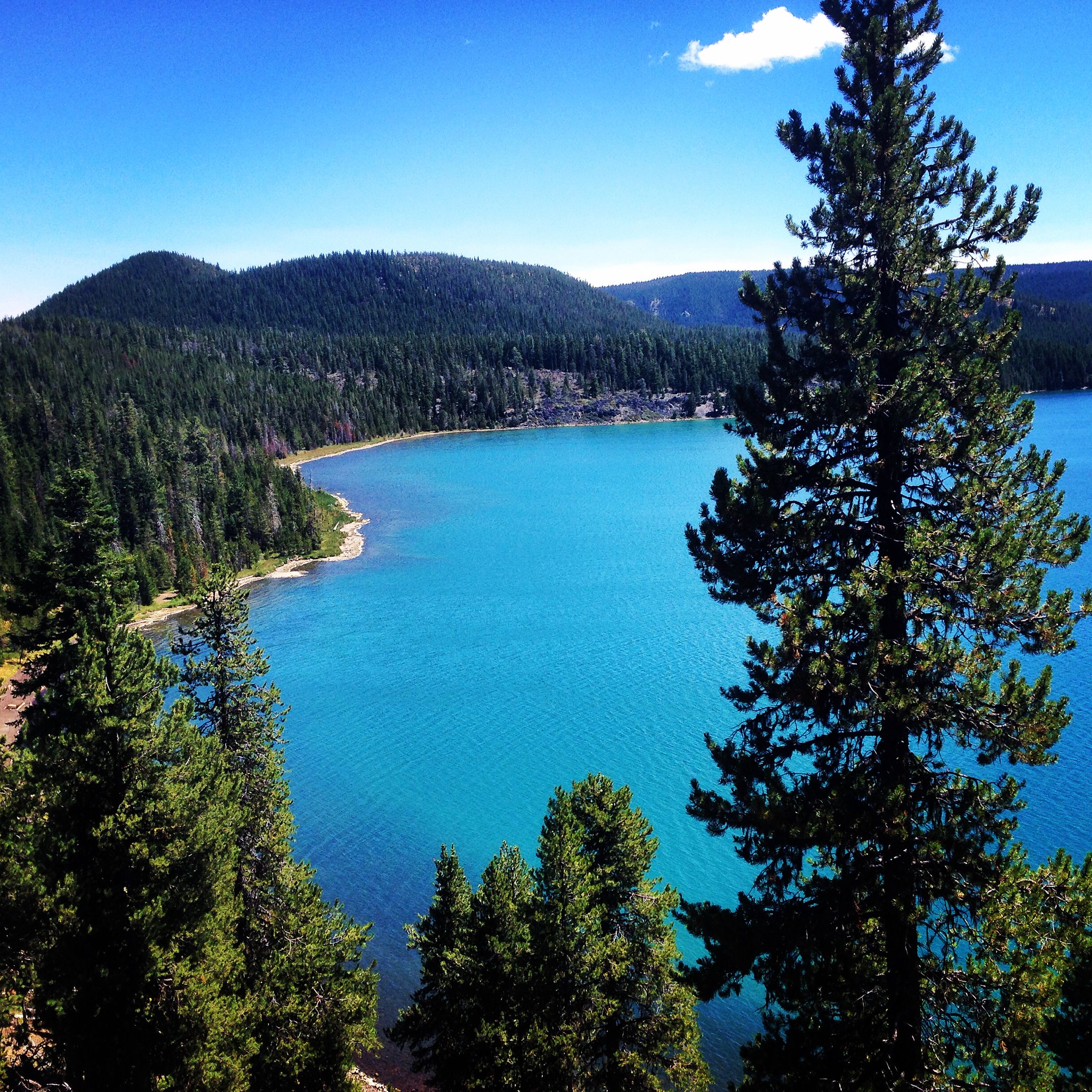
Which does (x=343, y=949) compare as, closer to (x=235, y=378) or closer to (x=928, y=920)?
(x=928, y=920)

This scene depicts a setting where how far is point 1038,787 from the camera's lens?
30.1 m

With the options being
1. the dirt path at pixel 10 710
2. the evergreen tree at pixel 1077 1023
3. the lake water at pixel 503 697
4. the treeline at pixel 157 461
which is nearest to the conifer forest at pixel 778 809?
the evergreen tree at pixel 1077 1023

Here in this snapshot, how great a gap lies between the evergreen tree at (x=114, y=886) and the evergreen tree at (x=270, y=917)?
1440 mm

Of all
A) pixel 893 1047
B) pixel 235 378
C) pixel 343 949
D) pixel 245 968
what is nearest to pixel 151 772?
pixel 245 968

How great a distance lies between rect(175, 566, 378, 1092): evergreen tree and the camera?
1627 centimetres

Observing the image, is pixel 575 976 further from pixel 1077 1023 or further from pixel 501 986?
pixel 1077 1023

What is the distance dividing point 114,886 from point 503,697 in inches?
1193

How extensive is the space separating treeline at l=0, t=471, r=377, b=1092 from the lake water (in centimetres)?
761

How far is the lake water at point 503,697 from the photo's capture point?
29.2 meters

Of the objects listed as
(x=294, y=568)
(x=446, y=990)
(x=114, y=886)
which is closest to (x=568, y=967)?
(x=446, y=990)

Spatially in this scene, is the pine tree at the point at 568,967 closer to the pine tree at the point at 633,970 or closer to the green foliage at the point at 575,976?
the green foliage at the point at 575,976

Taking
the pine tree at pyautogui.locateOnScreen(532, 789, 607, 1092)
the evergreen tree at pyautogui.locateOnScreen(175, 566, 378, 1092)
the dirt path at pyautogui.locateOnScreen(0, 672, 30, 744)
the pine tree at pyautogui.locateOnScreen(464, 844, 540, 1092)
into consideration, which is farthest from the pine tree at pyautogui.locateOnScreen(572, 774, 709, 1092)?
the dirt path at pyautogui.locateOnScreen(0, 672, 30, 744)

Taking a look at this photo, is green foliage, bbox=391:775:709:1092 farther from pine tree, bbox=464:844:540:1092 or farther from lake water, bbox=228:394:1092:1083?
lake water, bbox=228:394:1092:1083

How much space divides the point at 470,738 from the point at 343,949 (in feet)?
69.3
